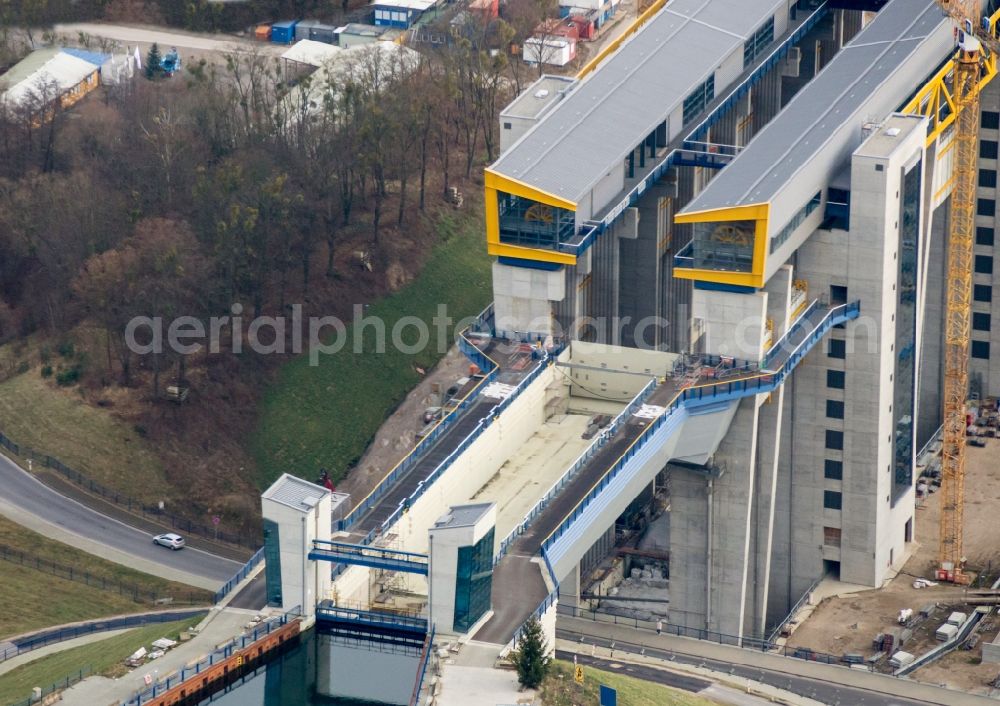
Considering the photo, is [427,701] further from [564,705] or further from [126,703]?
[126,703]

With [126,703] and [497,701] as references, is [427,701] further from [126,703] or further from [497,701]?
[126,703]

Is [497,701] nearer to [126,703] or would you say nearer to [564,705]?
[564,705]

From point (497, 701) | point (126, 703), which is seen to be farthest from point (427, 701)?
point (126, 703)

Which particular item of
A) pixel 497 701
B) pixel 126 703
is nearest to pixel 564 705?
pixel 497 701
